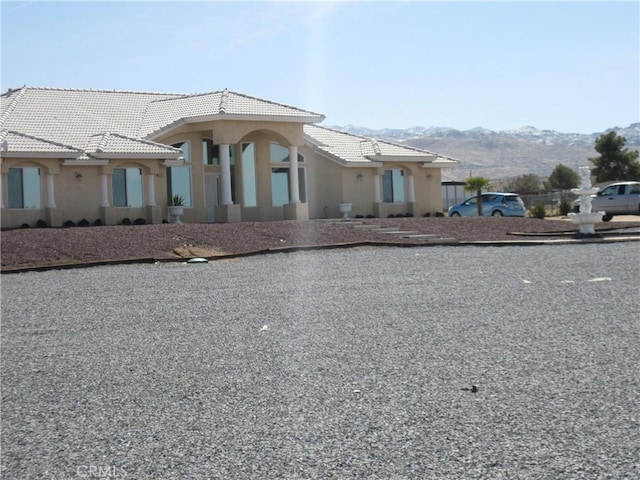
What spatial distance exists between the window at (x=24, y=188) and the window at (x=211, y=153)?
714 cm

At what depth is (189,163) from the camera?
33844 millimetres

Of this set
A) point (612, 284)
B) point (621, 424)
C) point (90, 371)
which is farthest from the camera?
point (612, 284)

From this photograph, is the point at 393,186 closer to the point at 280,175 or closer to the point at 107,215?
the point at 280,175

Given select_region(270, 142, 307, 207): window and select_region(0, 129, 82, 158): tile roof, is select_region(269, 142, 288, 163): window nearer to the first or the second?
select_region(270, 142, 307, 207): window

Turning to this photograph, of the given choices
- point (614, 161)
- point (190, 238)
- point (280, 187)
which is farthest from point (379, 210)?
point (614, 161)

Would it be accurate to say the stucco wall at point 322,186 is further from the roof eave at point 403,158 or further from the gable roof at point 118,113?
the gable roof at point 118,113

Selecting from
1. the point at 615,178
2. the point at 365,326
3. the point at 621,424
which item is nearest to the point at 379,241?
Answer: the point at 365,326

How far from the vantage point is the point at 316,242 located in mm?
23656

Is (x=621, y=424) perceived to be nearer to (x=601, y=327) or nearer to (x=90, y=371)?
(x=601, y=327)

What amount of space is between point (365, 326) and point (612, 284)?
563cm

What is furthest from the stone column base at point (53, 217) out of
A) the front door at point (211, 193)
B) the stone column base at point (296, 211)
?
the stone column base at point (296, 211)

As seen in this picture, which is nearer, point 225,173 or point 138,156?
point 138,156

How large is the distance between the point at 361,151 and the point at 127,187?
11.3 metres

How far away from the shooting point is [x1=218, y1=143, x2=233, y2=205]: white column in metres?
32.3
